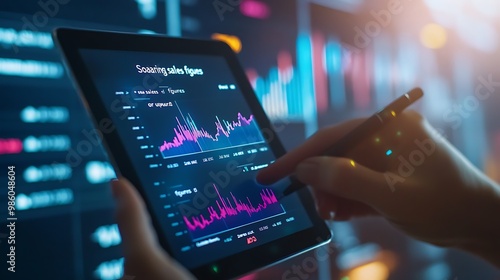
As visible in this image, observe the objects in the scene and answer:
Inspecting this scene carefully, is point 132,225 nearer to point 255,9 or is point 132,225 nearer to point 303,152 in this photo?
point 303,152

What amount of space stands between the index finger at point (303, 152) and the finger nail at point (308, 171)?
2 centimetres

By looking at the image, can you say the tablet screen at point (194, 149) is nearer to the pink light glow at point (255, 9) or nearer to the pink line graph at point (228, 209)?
the pink line graph at point (228, 209)

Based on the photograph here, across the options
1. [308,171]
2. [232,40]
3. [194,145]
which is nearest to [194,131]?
[194,145]

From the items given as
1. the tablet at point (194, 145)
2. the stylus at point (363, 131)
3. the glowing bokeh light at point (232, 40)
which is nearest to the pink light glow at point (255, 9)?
the glowing bokeh light at point (232, 40)

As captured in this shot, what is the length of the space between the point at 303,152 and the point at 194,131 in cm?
17

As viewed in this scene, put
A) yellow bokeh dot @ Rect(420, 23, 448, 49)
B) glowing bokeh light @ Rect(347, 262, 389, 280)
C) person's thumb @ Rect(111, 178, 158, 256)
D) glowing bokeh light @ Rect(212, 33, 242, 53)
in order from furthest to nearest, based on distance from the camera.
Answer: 1. yellow bokeh dot @ Rect(420, 23, 448, 49)
2. glowing bokeh light @ Rect(347, 262, 389, 280)
3. glowing bokeh light @ Rect(212, 33, 242, 53)
4. person's thumb @ Rect(111, 178, 158, 256)

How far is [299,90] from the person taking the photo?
0.99m

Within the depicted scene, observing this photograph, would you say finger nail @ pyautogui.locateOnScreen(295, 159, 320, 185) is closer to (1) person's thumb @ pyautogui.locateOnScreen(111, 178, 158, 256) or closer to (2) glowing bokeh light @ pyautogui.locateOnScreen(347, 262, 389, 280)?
(1) person's thumb @ pyautogui.locateOnScreen(111, 178, 158, 256)

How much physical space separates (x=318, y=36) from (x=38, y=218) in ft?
2.23

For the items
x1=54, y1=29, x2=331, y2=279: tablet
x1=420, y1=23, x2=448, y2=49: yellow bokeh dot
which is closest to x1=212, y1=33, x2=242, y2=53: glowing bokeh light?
x1=54, y1=29, x2=331, y2=279: tablet

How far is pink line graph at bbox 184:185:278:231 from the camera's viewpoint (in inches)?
19.8

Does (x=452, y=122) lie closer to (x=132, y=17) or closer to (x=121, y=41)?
(x=132, y=17)

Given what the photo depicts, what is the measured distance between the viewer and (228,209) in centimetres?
54

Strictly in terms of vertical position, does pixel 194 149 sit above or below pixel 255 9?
below
